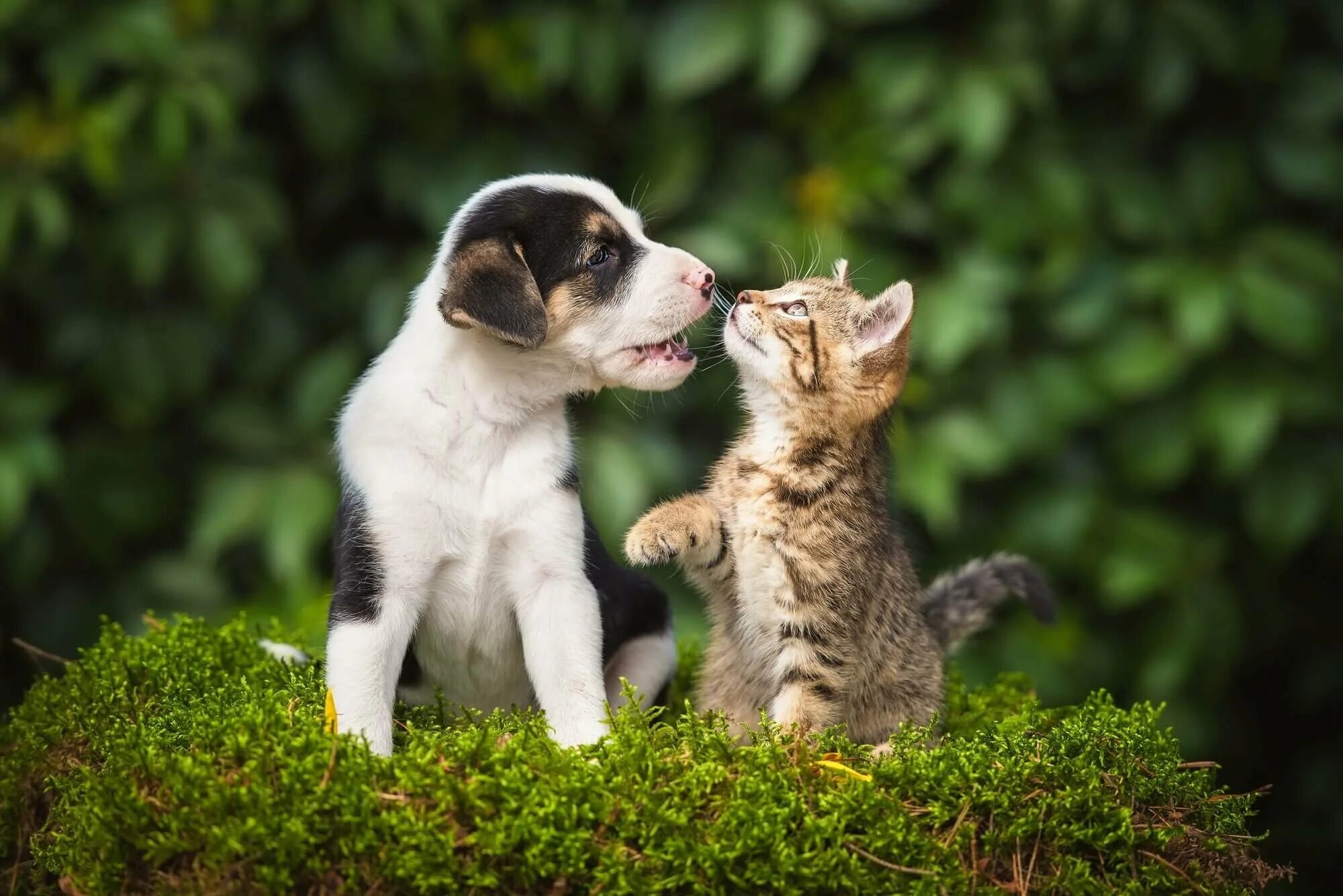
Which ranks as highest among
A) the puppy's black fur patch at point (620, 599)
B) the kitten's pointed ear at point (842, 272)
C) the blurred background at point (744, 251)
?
the blurred background at point (744, 251)

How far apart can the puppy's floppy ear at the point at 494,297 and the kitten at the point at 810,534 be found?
0.52m

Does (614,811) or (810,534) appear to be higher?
(810,534)

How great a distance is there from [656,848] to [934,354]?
2739 millimetres

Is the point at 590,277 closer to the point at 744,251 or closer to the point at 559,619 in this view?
the point at 559,619

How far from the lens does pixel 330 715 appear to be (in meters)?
2.85

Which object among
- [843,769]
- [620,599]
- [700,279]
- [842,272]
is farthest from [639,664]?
[842,272]

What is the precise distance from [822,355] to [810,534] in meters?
0.44

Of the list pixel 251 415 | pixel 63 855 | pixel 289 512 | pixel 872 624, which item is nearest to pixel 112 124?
pixel 251 415

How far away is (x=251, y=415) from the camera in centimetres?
525

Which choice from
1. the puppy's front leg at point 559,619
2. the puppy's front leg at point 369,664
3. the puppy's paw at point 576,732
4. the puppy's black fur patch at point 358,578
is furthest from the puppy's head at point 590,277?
the puppy's paw at point 576,732

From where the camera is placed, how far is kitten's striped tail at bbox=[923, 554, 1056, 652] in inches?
152

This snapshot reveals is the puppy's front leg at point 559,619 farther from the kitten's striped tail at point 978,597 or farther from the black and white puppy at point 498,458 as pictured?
the kitten's striped tail at point 978,597

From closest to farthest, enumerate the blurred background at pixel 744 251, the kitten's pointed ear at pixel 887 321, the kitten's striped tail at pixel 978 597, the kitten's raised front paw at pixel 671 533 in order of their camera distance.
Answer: the kitten's raised front paw at pixel 671 533 → the kitten's pointed ear at pixel 887 321 → the kitten's striped tail at pixel 978 597 → the blurred background at pixel 744 251

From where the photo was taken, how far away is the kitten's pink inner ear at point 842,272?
373cm
